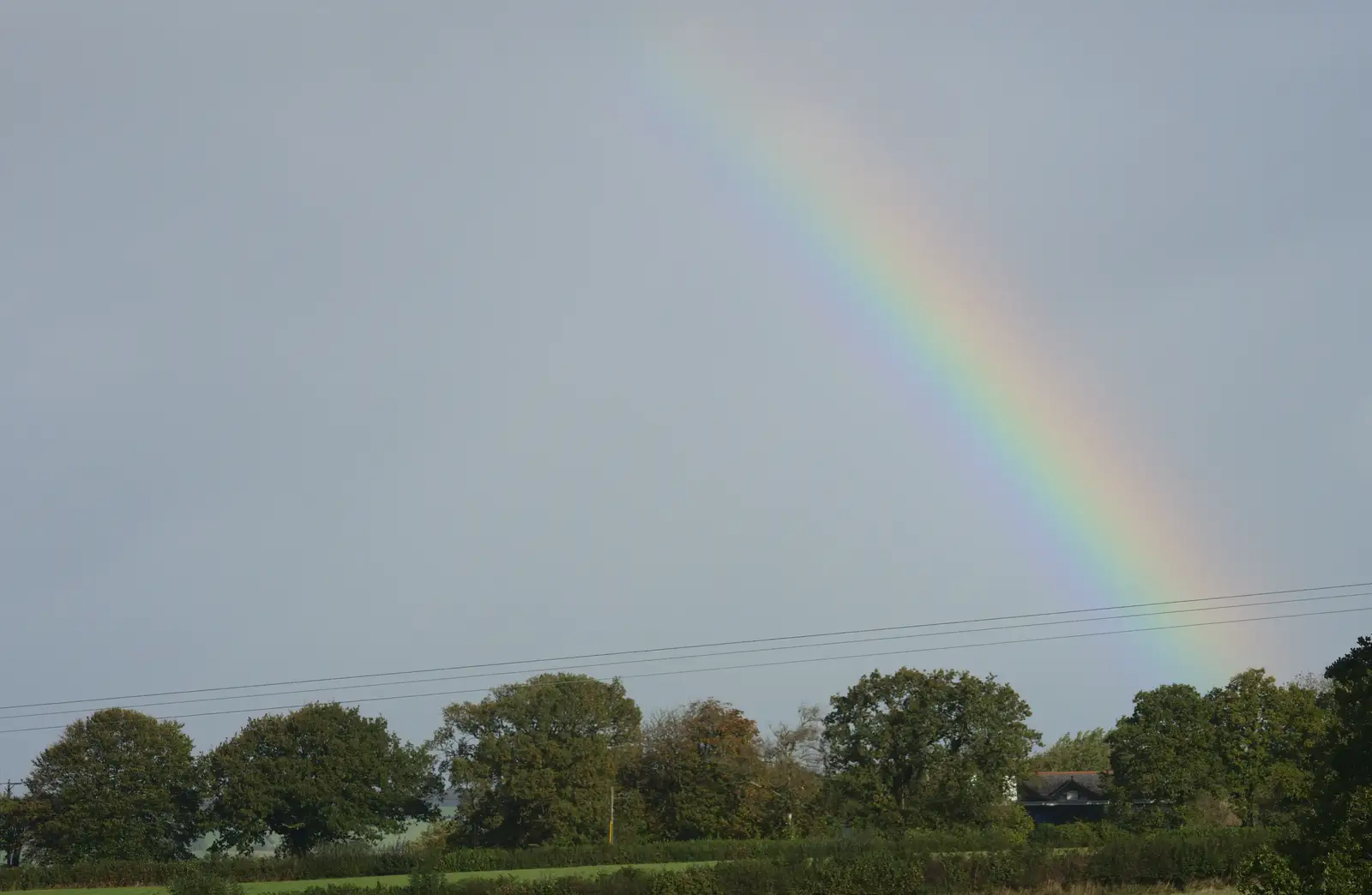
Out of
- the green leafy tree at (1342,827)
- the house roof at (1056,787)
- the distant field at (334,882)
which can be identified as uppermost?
the green leafy tree at (1342,827)

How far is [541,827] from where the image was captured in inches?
2938

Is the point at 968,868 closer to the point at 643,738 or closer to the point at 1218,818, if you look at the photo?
the point at 1218,818

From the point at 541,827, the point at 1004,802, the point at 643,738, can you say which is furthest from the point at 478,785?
the point at 1004,802

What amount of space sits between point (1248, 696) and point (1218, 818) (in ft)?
21.5

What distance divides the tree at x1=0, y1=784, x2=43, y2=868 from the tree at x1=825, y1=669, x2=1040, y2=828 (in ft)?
163

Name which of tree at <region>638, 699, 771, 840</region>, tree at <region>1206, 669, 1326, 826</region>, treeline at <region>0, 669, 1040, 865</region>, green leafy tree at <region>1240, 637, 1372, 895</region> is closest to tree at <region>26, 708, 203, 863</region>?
treeline at <region>0, 669, 1040, 865</region>

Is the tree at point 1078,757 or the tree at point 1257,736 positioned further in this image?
the tree at point 1078,757

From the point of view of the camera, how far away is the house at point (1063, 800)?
89.6m

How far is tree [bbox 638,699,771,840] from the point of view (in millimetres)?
78062

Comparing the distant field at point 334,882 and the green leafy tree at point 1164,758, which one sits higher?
the green leafy tree at point 1164,758

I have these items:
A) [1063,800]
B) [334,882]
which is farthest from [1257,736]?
[334,882]

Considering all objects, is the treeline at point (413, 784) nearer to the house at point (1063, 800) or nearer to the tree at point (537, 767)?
the tree at point (537, 767)

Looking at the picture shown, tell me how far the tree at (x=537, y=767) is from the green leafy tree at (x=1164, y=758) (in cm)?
3054

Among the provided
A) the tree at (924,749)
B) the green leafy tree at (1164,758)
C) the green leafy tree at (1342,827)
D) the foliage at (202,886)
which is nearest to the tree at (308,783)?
the tree at (924,749)
